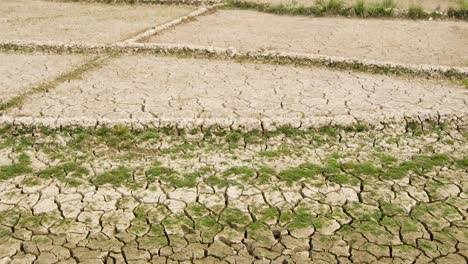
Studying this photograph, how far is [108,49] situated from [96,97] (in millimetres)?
2478

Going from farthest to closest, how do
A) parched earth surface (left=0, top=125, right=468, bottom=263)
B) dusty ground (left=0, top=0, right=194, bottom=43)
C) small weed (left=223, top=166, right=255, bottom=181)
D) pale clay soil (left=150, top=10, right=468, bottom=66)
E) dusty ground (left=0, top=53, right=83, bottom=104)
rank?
1. dusty ground (left=0, top=0, right=194, bottom=43)
2. pale clay soil (left=150, top=10, right=468, bottom=66)
3. dusty ground (left=0, top=53, right=83, bottom=104)
4. small weed (left=223, top=166, right=255, bottom=181)
5. parched earth surface (left=0, top=125, right=468, bottom=263)

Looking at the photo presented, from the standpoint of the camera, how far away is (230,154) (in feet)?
18.0

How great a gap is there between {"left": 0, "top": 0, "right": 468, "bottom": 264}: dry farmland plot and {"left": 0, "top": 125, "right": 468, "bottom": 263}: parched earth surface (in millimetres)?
17

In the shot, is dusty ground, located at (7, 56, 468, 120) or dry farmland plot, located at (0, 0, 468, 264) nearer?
dry farmland plot, located at (0, 0, 468, 264)

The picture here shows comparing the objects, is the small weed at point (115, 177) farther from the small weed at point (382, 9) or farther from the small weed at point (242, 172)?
the small weed at point (382, 9)

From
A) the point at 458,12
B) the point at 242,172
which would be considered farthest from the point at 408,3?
the point at 242,172

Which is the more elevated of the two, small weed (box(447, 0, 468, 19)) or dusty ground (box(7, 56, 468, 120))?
small weed (box(447, 0, 468, 19))

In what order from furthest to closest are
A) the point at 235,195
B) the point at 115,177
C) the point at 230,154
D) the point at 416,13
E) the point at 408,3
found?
the point at 408,3 < the point at 416,13 < the point at 230,154 < the point at 115,177 < the point at 235,195

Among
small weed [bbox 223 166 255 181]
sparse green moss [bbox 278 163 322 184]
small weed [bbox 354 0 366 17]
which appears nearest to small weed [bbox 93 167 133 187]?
small weed [bbox 223 166 255 181]

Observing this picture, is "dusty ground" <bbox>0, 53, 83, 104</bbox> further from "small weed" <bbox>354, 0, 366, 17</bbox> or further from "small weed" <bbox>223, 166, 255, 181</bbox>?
"small weed" <bbox>354, 0, 366, 17</bbox>

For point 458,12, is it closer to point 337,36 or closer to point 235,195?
point 337,36

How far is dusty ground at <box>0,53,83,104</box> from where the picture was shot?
291 inches

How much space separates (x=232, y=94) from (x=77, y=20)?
6.42 meters

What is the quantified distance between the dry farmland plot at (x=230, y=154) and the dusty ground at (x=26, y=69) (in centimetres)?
5
